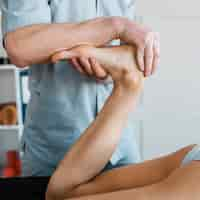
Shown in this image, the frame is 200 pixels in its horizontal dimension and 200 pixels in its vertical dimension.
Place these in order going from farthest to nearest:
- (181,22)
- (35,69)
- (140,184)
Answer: (181,22), (35,69), (140,184)

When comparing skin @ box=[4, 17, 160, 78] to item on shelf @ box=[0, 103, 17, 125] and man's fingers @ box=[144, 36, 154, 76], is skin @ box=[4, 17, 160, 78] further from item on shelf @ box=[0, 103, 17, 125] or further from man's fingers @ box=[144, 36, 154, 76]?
item on shelf @ box=[0, 103, 17, 125]

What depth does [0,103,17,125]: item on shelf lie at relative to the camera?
9.93ft

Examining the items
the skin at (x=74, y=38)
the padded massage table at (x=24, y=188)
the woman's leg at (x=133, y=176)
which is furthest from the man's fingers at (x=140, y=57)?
the padded massage table at (x=24, y=188)

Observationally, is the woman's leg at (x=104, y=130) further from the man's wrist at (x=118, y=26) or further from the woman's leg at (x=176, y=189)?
the woman's leg at (x=176, y=189)

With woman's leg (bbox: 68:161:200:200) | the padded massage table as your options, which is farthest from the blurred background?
woman's leg (bbox: 68:161:200:200)

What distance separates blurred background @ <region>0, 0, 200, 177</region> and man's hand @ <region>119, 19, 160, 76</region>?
1.60 metres

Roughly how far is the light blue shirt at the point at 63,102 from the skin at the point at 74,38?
0.13 meters

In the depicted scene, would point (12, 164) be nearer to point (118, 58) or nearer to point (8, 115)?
point (8, 115)

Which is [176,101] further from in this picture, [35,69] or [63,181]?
[63,181]

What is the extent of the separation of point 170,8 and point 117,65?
1660 millimetres

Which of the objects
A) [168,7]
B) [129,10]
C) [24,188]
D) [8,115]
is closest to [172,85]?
Answer: [168,7]

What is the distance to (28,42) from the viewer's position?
1.02 m

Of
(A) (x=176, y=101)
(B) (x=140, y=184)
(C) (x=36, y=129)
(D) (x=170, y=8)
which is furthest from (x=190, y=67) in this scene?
(B) (x=140, y=184)

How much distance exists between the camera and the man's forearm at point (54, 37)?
103 cm
